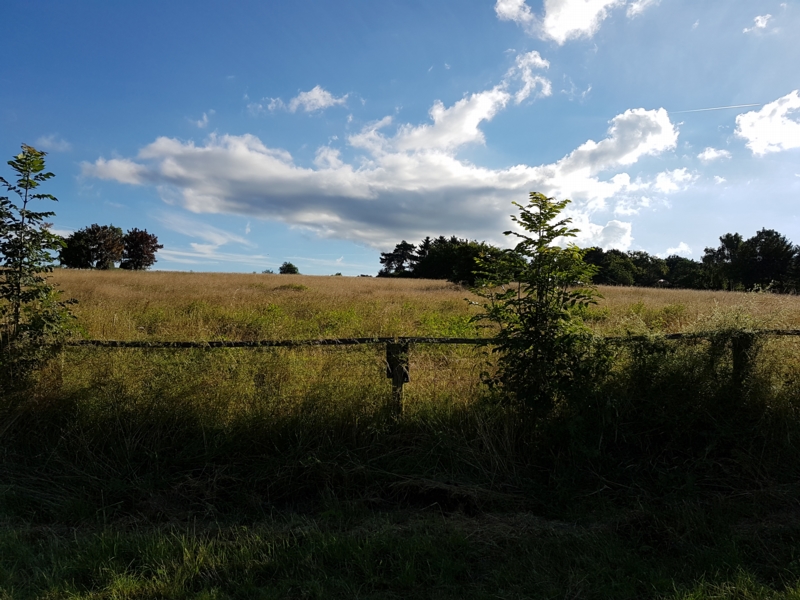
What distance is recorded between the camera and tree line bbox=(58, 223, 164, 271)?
66.5 m

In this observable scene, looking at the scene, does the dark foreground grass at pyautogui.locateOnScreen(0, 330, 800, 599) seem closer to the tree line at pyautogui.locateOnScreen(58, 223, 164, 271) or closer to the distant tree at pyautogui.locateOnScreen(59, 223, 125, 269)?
the tree line at pyautogui.locateOnScreen(58, 223, 164, 271)

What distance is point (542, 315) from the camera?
4.94m

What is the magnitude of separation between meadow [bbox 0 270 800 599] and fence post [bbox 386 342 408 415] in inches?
5.6

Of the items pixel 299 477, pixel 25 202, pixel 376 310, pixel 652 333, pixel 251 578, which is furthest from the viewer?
pixel 376 310

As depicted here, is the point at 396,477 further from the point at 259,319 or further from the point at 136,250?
the point at 136,250

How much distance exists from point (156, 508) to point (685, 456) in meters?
5.14

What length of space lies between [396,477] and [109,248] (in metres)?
79.8

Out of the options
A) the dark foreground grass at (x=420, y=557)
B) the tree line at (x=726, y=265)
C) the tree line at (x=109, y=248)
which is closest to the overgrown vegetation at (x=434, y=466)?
the dark foreground grass at (x=420, y=557)

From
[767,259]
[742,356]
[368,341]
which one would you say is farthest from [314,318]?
[767,259]

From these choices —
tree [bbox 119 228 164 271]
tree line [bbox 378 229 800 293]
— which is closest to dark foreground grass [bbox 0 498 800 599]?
tree line [bbox 378 229 800 293]

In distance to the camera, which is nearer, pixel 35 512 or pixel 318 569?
pixel 318 569

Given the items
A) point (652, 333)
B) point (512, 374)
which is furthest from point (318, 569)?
point (652, 333)

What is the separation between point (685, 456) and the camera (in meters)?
4.84

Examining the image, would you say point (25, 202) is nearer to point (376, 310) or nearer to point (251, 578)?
point (251, 578)
